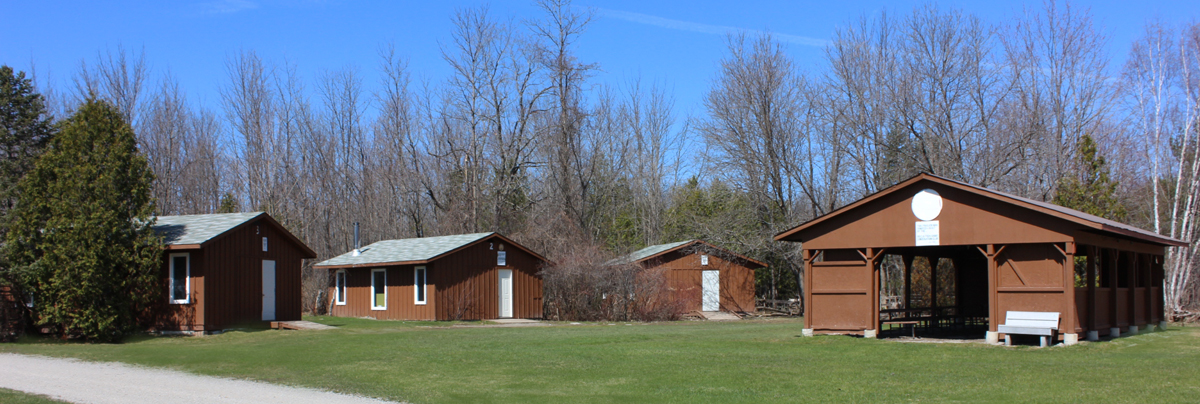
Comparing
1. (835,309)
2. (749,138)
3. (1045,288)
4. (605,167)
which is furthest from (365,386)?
(605,167)

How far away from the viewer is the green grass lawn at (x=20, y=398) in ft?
33.5

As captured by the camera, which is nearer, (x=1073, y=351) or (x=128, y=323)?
(x=1073, y=351)

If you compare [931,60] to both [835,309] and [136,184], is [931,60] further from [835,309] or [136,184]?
[136,184]

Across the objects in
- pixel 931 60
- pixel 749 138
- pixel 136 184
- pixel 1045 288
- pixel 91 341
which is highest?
pixel 931 60

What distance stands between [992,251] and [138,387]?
593 inches

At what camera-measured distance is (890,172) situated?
Result: 3534 cm

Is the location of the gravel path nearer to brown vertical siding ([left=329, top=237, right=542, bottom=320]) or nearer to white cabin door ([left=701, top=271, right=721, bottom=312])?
brown vertical siding ([left=329, top=237, right=542, bottom=320])

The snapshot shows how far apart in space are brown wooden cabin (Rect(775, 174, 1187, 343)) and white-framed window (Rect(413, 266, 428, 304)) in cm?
1331

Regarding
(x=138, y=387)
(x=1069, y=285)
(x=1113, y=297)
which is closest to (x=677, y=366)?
(x=138, y=387)

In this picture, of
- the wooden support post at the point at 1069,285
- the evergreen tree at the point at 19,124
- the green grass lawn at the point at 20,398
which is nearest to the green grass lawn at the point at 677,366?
the wooden support post at the point at 1069,285

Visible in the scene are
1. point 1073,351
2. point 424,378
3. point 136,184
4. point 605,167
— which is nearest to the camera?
point 424,378

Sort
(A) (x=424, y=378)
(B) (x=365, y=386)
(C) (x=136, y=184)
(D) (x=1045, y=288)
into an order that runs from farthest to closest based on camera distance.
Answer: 1. (C) (x=136, y=184)
2. (D) (x=1045, y=288)
3. (A) (x=424, y=378)
4. (B) (x=365, y=386)

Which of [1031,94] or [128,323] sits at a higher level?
[1031,94]

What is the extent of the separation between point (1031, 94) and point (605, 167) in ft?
71.4
